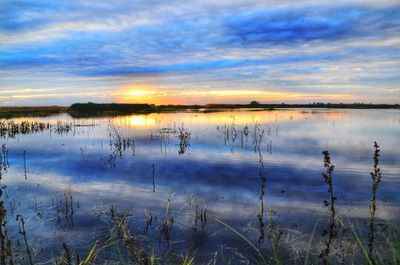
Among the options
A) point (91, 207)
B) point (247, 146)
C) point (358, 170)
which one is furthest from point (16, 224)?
point (247, 146)

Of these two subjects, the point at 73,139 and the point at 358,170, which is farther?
the point at 73,139

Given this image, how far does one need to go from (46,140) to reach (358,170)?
2294cm

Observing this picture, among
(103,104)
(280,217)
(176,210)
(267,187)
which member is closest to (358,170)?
(267,187)

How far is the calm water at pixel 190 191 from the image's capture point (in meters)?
8.28

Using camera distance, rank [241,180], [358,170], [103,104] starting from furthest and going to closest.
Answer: [103,104]
[358,170]
[241,180]

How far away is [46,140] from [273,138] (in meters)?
17.5

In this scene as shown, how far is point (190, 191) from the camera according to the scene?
1223 centimetres

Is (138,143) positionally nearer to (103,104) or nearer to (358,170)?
(358,170)

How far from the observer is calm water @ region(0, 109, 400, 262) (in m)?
8.28

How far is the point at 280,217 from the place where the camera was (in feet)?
30.3

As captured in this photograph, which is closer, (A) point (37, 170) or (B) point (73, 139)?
(A) point (37, 170)

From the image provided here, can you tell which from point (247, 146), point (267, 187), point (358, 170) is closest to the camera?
point (267, 187)

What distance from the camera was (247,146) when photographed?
918 inches

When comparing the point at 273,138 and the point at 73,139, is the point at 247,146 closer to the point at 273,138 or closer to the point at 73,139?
the point at 273,138
